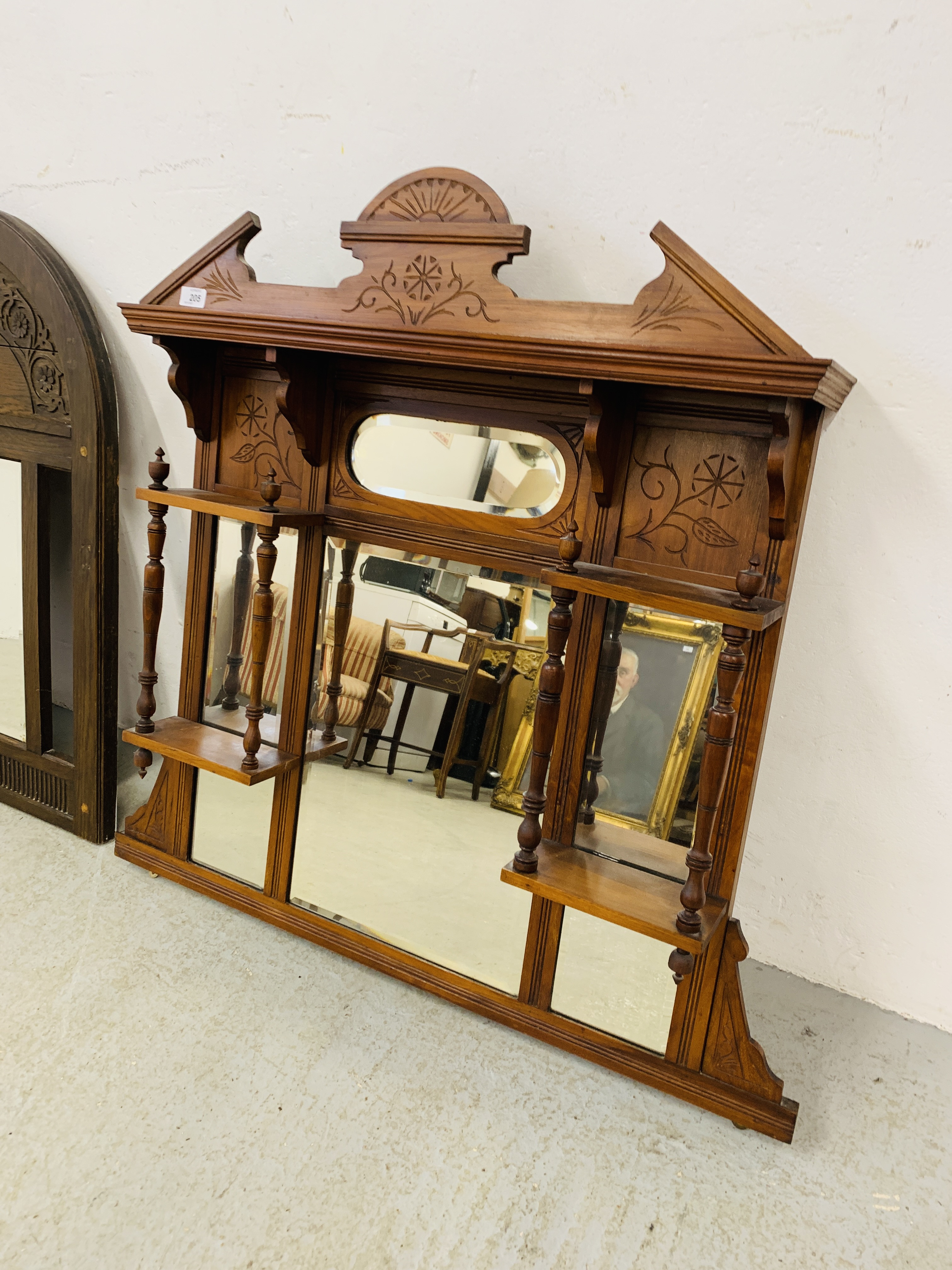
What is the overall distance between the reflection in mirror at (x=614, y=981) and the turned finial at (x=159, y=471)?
4.52 ft

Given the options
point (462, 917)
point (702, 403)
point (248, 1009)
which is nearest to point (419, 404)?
point (702, 403)

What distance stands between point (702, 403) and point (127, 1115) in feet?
5.67

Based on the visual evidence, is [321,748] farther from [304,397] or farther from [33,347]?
[33,347]

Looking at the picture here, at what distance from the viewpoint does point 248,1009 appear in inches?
73.7

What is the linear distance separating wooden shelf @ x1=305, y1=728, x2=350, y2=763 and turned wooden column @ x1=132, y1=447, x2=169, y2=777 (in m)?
0.40

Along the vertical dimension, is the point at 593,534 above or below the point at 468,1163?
above

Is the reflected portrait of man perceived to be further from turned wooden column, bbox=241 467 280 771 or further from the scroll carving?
the scroll carving

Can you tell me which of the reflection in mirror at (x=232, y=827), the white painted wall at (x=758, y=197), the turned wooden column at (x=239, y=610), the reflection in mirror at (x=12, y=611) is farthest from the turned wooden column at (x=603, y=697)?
the reflection in mirror at (x=12, y=611)

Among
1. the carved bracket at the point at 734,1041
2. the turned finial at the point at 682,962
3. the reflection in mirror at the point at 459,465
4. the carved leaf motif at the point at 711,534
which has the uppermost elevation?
the reflection in mirror at the point at 459,465

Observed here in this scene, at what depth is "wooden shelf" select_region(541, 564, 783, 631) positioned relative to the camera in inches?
56.3

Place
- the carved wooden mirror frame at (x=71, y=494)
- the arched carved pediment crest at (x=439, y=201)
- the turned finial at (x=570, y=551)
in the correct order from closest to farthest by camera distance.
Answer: the turned finial at (x=570, y=551), the arched carved pediment crest at (x=439, y=201), the carved wooden mirror frame at (x=71, y=494)

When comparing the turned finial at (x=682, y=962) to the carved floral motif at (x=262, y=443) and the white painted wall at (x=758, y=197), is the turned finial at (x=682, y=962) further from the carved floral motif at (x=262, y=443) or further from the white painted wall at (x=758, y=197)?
the carved floral motif at (x=262, y=443)

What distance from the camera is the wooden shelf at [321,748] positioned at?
2080 mm

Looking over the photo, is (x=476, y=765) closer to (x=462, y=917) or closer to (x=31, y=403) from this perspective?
(x=462, y=917)
